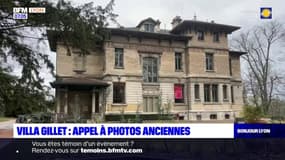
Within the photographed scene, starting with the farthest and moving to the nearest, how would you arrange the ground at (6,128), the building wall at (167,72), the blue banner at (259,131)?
the building wall at (167,72)
the blue banner at (259,131)
the ground at (6,128)

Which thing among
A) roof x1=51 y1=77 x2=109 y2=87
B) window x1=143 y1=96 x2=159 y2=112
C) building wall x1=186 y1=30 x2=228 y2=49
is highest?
building wall x1=186 y1=30 x2=228 y2=49

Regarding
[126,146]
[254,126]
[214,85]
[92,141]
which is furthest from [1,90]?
[214,85]

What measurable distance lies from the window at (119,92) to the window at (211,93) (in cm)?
727

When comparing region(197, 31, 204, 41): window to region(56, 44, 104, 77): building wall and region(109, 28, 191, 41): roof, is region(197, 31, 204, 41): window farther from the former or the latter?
region(56, 44, 104, 77): building wall

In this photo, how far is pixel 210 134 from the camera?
3576 millimetres

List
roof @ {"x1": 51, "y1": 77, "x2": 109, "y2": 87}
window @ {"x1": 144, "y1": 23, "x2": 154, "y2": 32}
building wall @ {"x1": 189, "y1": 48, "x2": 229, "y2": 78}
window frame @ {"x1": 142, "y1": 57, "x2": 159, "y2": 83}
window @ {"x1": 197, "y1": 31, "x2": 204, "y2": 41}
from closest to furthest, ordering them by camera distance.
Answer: roof @ {"x1": 51, "y1": 77, "x2": 109, "y2": 87} → window frame @ {"x1": 142, "y1": 57, "x2": 159, "y2": 83} → window @ {"x1": 197, "y1": 31, "x2": 204, "y2": 41} → window @ {"x1": 144, "y1": 23, "x2": 154, "y2": 32} → building wall @ {"x1": 189, "y1": 48, "x2": 229, "y2": 78}

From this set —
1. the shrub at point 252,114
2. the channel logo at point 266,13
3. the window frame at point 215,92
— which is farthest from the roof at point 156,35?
the channel logo at point 266,13

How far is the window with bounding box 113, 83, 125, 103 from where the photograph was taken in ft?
55.8

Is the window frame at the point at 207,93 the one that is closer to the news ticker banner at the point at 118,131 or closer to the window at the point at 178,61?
the window at the point at 178,61

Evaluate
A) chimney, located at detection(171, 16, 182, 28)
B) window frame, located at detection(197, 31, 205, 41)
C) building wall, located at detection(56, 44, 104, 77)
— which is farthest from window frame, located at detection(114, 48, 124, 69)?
window frame, located at detection(197, 31, 205, 41)

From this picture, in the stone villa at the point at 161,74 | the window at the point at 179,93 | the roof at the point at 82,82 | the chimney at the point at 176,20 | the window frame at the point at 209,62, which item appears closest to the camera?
the roof at the point at 82,82

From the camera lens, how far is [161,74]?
1788 cm

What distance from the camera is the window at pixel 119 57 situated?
55.8 feet

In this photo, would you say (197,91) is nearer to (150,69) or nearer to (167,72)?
(167,72)
